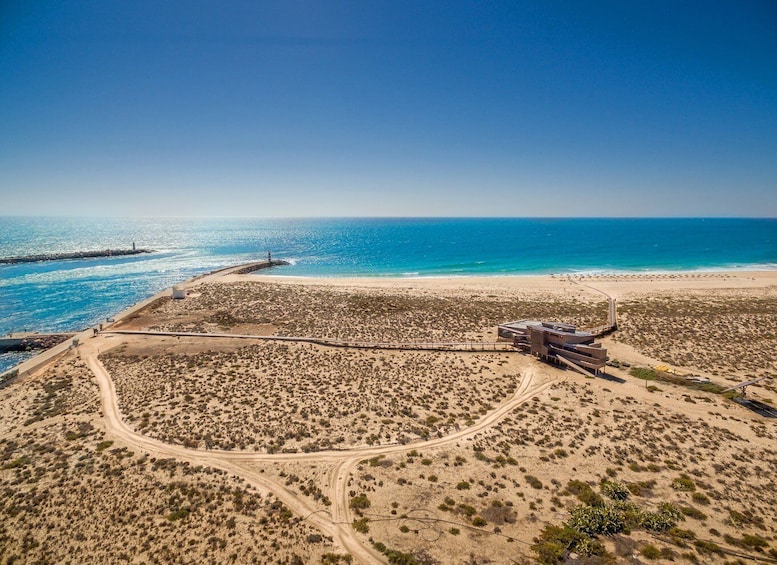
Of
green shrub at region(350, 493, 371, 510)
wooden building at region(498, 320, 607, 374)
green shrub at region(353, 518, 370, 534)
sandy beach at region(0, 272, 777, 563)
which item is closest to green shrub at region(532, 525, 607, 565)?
sandy beach at region(0, 272, 777, 563)

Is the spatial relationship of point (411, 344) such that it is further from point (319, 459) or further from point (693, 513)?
point (693, 513)

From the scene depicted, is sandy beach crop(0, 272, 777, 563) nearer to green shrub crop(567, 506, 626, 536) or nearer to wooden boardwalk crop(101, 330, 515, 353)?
green shrub crop(567, 506, 626, 536)

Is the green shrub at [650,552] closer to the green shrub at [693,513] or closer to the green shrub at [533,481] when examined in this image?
the green shrub at [693,513]

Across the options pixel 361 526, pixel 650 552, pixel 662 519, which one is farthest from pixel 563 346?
pixel 361 526

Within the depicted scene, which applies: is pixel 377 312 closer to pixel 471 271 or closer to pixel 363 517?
pixel 363 517

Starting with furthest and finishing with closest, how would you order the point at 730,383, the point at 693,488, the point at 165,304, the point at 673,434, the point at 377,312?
the point at 165,304 < the point at 377,312 < the point at 730,383 < the point at 673,434 < the point at 693,488

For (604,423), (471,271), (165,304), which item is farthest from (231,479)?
(471,271)
